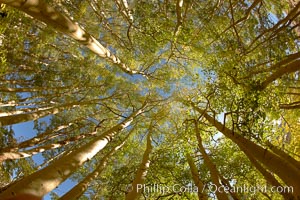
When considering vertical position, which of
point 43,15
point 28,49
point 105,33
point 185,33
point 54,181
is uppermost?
point 105,33

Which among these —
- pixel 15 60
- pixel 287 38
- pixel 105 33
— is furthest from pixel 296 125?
pixel 15 60

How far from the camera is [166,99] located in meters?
10.2

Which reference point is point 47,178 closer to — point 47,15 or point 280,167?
point 47,15

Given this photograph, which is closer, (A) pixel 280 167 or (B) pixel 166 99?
(A) pixel 280 167

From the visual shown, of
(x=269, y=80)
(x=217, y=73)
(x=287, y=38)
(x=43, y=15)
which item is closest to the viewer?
→ (x=43, y=15)

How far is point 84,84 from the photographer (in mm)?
9781

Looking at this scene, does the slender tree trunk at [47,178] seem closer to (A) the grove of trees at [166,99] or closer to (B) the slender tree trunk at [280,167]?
(A) the grove of trees at [166,99]

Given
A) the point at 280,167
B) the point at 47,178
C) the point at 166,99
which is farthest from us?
the point at 166,99

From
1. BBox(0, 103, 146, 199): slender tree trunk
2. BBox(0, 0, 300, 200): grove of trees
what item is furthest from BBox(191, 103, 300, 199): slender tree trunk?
BBox(0, 103, 146, 199): slender tree trunk

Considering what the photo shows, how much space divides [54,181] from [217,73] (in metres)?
3.34

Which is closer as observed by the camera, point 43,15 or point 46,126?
point 43,15

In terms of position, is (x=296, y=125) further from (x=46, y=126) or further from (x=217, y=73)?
(x=46, y=126)

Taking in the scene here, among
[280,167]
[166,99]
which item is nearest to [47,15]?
[280,167]

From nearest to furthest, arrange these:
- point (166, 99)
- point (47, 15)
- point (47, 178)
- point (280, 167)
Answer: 1. point (47, 178)
2. point (47, 15)
3. point (280, 167)
4. point (166, 99)
